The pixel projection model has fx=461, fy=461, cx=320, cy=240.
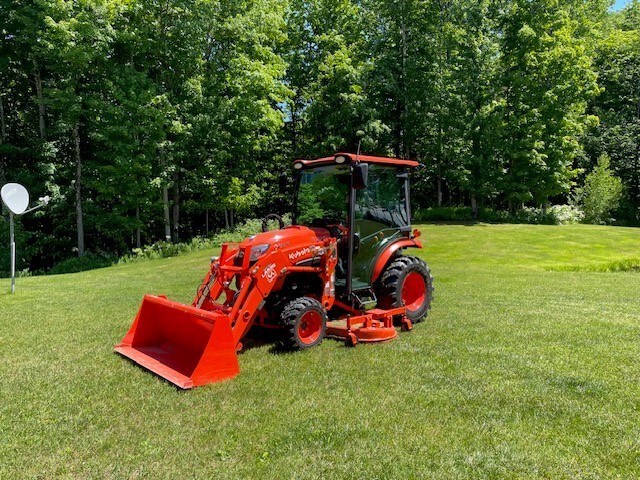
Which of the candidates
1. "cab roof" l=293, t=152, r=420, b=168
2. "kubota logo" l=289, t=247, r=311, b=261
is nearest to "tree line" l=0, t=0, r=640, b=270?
"cab roof" l=293, t=152, r=420, b=168

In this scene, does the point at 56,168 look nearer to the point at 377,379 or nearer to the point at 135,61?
the point at 135,61

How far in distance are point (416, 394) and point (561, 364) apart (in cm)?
191

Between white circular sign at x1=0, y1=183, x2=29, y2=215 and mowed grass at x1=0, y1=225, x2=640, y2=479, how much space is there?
3.97m

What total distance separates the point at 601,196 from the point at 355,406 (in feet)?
90.2

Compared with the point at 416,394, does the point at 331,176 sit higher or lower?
higher

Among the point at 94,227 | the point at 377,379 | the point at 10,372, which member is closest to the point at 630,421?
the point at 377,379

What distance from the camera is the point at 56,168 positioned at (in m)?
20.4

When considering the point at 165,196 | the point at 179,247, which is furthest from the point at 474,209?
the point at 165,196

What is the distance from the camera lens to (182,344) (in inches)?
215

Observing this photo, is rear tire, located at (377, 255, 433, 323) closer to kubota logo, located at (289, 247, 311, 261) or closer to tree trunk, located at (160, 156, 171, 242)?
kubota logo, located at (289, 247, 311, 261)

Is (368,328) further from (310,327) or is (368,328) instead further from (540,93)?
(540,93)

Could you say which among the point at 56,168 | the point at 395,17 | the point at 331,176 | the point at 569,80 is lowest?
the point at 331,176

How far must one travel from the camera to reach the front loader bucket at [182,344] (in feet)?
15.2

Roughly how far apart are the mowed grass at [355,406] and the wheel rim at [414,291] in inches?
14.6
